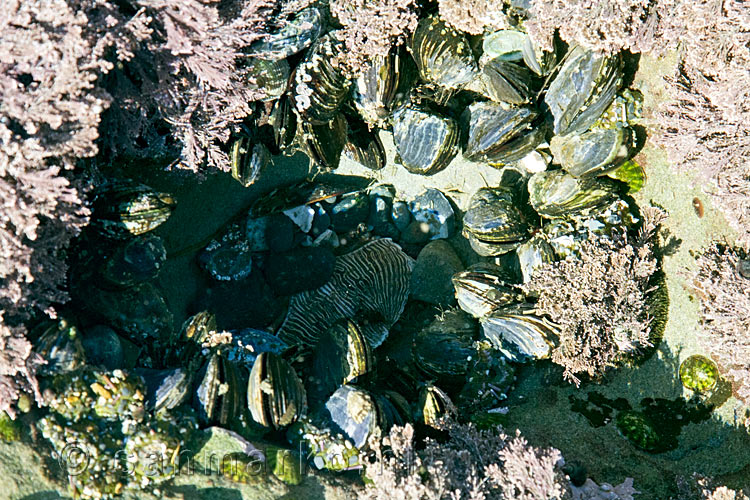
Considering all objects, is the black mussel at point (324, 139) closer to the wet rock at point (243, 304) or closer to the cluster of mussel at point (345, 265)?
the cluster of mussel at point (345, 265)

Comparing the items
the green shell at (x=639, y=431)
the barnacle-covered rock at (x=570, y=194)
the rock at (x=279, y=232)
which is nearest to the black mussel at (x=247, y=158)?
the rock at (x=279, y=232)

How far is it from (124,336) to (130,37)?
93.2 inches

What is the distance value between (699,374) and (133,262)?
4.61 meters

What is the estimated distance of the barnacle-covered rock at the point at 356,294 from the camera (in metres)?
5.61

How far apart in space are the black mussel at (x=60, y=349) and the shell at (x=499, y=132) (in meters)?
3.48

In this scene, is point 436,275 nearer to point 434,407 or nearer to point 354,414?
point 434,407

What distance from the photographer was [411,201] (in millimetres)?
5918

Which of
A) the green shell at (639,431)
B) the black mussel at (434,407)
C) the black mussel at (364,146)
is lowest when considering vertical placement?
the green shell at (639,431)

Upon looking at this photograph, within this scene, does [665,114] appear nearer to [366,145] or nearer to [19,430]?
[366,145]

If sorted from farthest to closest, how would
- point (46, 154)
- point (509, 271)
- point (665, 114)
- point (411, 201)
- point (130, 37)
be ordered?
point (411, 201) < point (509, 271) < point (665, 114) < point (130, 37) < point (46, 154)

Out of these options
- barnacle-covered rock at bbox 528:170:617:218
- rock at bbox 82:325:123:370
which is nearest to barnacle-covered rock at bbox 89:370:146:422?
rock at bbox 82:325:123:370

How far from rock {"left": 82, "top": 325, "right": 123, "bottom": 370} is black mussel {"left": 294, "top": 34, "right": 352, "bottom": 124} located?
232cm

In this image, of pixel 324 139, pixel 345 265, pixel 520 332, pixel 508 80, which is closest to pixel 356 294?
pixel 345 265

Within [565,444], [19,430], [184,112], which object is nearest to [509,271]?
[565,444]
